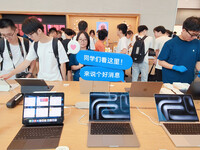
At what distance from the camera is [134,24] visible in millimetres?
5613

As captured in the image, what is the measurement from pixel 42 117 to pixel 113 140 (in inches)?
21.0

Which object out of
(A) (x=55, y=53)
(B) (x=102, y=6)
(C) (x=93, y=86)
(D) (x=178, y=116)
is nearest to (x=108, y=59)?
(C) (x=93, y=86)

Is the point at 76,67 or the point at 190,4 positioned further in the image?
the point at 190,4

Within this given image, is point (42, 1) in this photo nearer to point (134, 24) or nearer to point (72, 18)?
point (72, 18)

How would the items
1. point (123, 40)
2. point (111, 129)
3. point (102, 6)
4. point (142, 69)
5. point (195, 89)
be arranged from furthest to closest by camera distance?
point (102, 6), point (142, 69), point (123, 40), point (195, 89), point (111, 129)

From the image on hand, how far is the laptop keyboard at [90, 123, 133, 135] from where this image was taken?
0.92 meters

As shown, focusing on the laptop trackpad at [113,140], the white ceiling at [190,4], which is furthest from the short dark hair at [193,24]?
the white ceiling at [190,4]

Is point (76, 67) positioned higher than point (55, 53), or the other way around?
point (55, 53)

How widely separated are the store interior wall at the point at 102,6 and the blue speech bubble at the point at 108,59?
488 centimetres

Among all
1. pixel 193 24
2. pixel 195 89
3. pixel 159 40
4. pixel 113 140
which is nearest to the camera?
pixel 113 140

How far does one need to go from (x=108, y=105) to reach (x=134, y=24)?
5.30 m

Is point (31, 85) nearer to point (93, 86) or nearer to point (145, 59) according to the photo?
point (93, 86)

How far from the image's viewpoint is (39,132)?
0.91 meters

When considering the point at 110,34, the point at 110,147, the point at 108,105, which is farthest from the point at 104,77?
the point at 110,34
